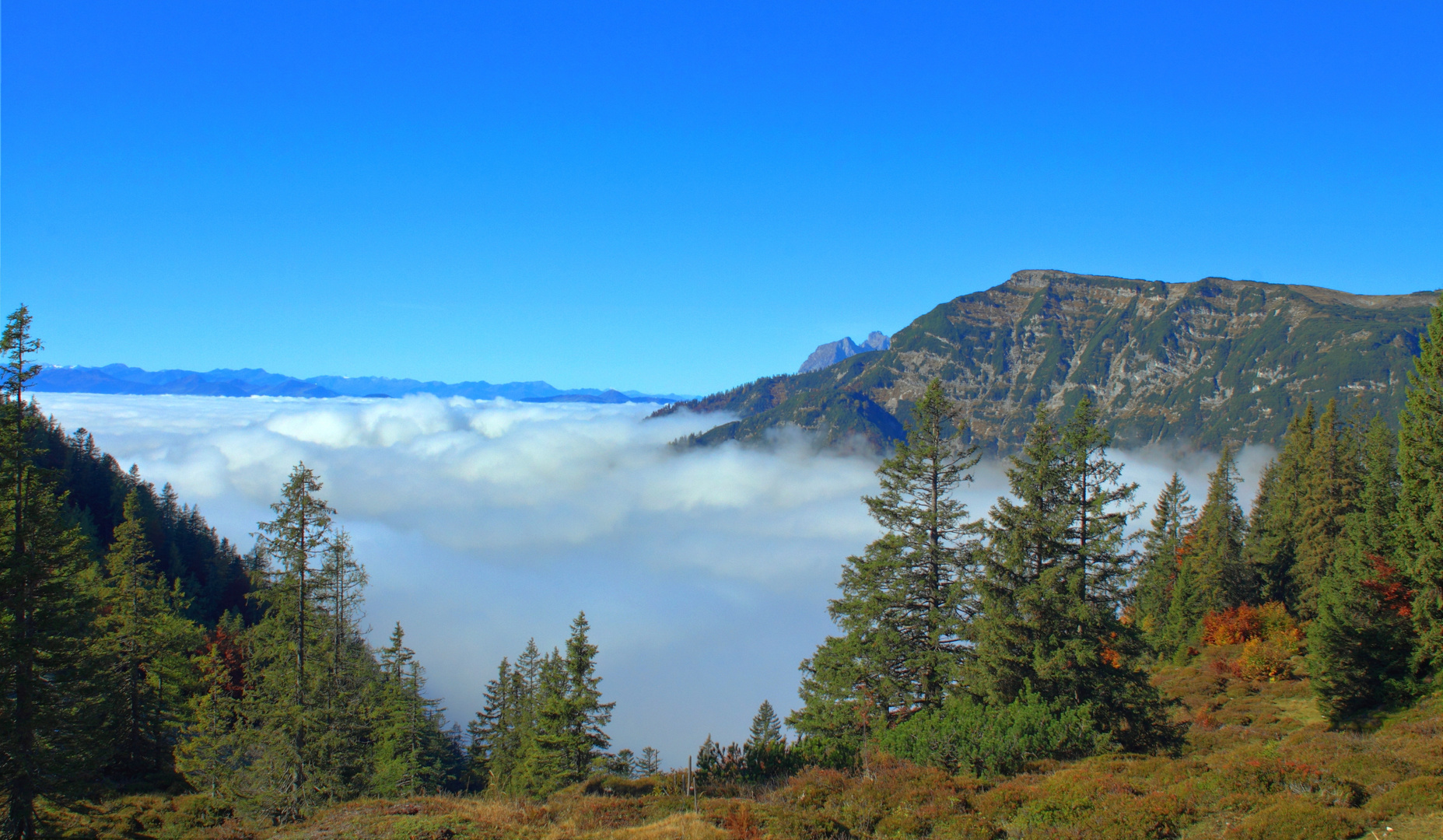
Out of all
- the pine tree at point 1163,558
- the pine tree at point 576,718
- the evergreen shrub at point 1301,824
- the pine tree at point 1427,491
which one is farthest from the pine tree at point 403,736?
the pine tree at point 1163,558

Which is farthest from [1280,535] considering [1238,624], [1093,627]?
[1093,627]

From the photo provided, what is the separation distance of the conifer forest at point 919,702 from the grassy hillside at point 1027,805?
103 mm

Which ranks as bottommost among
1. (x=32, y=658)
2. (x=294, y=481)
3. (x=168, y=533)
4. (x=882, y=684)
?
(x=168, y=533)

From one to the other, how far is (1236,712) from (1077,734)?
18276 mm

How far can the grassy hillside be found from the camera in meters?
13.0

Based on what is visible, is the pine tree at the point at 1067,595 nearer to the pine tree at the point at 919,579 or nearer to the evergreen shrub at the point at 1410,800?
the pine tree at the point at 919,579

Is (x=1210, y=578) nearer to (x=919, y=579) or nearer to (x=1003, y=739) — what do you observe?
(x=919, y=579)

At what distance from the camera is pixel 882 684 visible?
989 inches

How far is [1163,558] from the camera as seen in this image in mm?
68688

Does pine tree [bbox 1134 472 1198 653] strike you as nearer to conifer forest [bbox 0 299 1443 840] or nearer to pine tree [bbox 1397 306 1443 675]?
conifer forest [bbox 0 299 1443 840]

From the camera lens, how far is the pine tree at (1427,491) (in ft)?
80.9

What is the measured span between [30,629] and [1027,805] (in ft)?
92.9

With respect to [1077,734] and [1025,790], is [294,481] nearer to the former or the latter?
[1025,790]

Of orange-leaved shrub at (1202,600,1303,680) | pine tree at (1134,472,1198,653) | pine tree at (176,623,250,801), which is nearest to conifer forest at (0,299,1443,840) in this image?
pine tree at (176,623,250,801)
